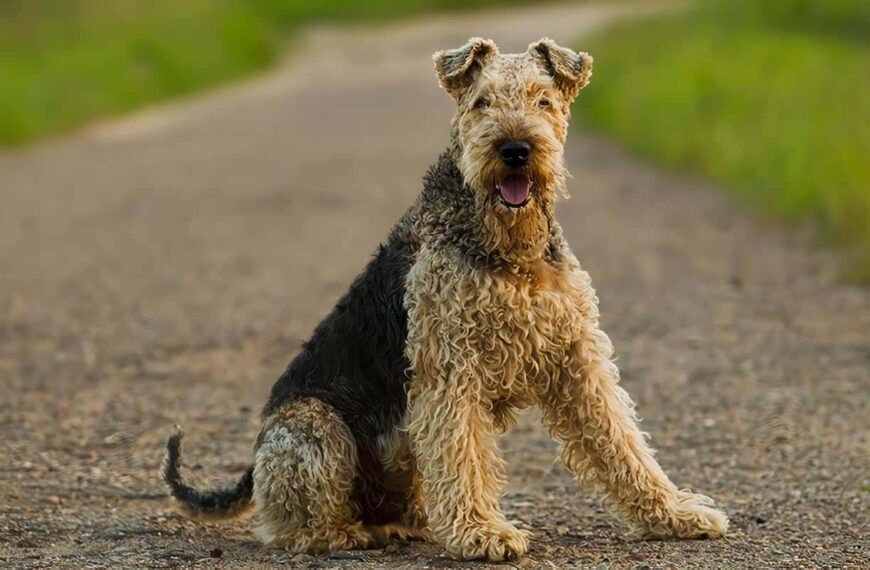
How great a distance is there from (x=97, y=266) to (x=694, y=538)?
8.56 m

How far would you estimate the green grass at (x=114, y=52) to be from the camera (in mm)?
23594

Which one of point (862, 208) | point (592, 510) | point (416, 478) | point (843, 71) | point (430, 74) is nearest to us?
point (416, 478)

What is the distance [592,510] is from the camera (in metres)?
6.78

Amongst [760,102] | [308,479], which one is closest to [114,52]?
[760,102]

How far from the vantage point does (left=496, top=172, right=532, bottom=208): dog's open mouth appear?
5.61 metres

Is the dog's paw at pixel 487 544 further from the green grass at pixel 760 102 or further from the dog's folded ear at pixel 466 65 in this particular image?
the green grass at pixel 760 102

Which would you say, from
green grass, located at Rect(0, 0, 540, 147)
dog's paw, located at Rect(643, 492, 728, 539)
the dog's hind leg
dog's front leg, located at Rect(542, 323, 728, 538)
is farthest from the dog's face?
green grass, located at Rect(0, 0, 540, 147)

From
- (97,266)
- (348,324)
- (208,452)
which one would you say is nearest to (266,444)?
(348,324)

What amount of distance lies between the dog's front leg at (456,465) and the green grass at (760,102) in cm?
676

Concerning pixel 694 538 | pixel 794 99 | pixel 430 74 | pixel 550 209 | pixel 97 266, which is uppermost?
pixel 430 74

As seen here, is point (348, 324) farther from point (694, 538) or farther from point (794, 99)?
point (794, 99)

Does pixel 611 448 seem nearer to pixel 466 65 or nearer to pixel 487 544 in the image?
pixel 487 544

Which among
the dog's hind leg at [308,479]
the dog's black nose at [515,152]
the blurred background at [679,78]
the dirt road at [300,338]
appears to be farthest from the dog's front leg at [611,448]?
the blurred background at [679,78]

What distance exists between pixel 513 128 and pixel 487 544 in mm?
1507
